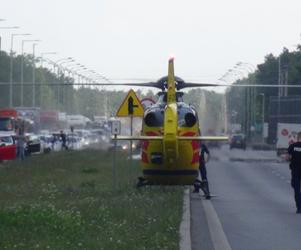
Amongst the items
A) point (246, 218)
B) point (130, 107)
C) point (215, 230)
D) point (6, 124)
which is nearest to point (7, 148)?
point (6, 124)

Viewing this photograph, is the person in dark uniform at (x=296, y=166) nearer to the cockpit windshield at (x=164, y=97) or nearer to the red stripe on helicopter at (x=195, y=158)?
the red stripe on helicopter at (x=195, y=158)

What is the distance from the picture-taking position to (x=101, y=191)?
30.2m

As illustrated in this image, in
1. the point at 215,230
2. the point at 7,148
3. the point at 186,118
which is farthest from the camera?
the point at 7,148

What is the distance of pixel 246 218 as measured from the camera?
23781 mm

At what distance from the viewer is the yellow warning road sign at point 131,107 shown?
1222 inches

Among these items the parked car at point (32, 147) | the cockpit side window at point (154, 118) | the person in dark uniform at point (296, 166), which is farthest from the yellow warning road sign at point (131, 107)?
the parked car at point (32, 147)

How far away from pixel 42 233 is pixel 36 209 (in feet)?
11.3

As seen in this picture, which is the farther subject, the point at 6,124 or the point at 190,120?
the point at 6,124

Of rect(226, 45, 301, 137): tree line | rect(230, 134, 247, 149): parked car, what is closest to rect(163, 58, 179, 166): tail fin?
rect(226, 45, 301, 137): tree line

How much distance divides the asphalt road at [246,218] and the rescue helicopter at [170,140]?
2.97 feet

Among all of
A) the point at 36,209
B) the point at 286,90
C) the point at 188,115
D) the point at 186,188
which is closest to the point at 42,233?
the point at 36,209

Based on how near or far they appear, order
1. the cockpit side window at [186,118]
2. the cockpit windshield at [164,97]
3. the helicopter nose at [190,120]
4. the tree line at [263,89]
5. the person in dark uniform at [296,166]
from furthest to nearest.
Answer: the tree line at [263,89] → the cockpit windshield at [164,97] → the helicopter nose at [190,120] → the cockpit side window at [186,118] → the person in dark uniform at [296,166]

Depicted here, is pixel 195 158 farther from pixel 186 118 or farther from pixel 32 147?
pixel 32 147

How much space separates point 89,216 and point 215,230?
2.31 m
